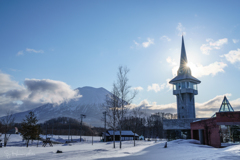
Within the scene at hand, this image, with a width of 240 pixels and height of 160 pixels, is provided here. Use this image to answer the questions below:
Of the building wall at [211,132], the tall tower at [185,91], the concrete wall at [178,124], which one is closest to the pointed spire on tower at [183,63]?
the tall tower at [185,91]

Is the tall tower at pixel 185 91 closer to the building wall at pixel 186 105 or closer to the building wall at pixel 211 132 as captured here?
the building wall at pixel 186 105

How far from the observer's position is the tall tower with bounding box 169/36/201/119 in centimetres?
5606

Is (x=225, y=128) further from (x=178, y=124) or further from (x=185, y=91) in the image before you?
(x=185, y=91)

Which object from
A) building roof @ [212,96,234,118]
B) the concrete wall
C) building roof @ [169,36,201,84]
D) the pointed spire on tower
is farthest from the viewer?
the pointed spire on tower

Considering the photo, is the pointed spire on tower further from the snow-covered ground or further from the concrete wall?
the snow-covered ground

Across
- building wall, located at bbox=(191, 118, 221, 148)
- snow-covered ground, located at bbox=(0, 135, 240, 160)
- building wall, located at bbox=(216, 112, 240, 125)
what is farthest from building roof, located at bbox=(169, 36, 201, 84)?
snow-covered ground, located at bbox=(0, 135, 240, 160)

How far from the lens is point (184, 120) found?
47.9 m

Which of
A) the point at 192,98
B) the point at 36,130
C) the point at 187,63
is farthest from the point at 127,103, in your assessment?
the point at 187,63

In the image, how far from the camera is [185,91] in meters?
56.4

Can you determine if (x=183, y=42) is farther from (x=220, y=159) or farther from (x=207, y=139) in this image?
(x=220, y=159)

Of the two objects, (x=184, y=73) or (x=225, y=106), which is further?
(x=184, y=73)

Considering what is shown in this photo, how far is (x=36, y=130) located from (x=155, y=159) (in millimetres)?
30432

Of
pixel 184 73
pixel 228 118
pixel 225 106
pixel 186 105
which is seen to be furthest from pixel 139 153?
pixel 184 73

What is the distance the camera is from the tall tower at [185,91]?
5606 centimetres
